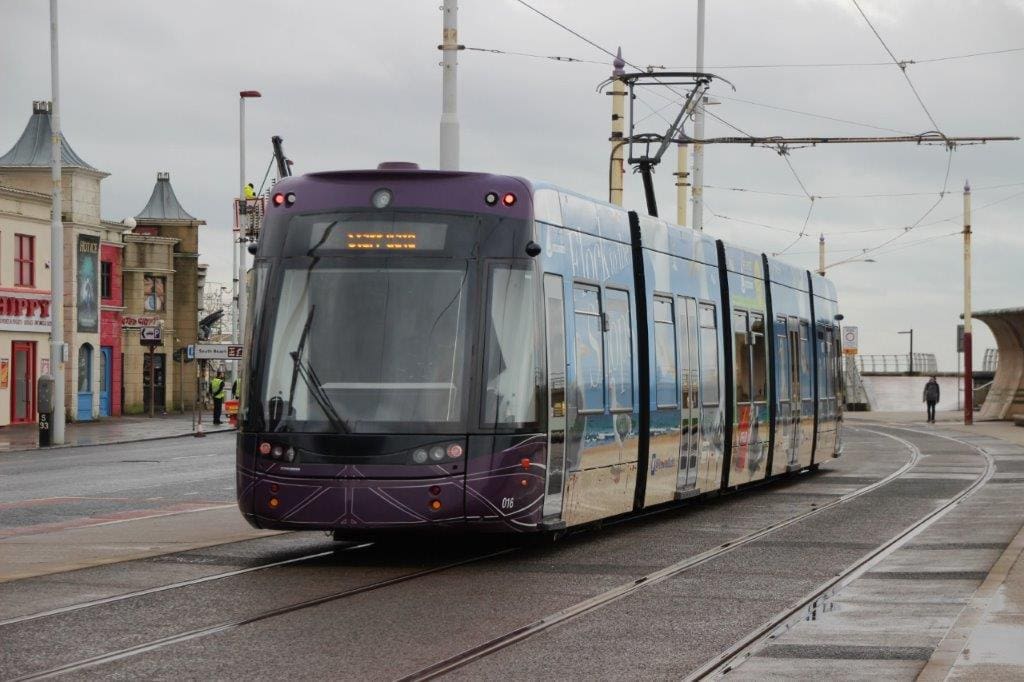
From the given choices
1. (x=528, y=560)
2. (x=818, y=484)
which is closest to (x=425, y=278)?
(x=528, y=560)

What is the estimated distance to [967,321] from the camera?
5903cm

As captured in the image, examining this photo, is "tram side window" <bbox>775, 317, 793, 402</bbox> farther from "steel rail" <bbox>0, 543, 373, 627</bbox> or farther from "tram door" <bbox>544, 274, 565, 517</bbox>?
"steel rail" <bbox>0, 543, 373, 627</bbox>

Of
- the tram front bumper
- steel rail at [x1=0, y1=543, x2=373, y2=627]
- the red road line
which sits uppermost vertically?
the tram front bumper

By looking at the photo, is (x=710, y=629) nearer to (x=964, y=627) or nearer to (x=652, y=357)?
(x=964, y=627)

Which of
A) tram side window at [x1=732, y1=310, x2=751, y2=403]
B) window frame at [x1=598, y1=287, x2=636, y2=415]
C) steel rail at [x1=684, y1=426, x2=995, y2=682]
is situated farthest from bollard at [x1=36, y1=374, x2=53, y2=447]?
window frame at [x1=598, y1=287, x2=636, y2=415]

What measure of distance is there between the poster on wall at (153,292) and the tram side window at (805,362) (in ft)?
151

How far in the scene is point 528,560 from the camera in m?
14.3

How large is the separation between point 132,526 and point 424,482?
596 cm

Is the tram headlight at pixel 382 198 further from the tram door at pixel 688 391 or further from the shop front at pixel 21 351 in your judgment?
the shop front at pixel 21 351

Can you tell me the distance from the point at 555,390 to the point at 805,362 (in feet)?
40.5

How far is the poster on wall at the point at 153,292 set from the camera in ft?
225

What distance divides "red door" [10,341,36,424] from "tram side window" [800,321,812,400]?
3150 centimetres

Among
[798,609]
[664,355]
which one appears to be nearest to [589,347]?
[664,355]

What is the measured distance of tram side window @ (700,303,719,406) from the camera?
1942 cm
